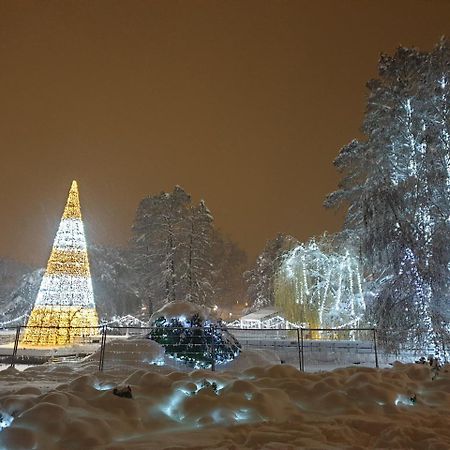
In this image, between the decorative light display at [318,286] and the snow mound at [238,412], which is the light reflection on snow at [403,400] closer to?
the snow mound at [238,412]

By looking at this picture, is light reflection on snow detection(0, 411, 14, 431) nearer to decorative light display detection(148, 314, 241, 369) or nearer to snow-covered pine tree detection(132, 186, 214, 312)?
decorative light display detection(148, 314, 241, 369)

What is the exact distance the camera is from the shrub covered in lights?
11961 mm

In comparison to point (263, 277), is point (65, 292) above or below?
below

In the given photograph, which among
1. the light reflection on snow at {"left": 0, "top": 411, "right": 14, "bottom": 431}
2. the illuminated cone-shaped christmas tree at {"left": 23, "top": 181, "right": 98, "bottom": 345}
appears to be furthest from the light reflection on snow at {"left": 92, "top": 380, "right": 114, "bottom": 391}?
the illuminated cone-shaped christmas tree at {"left": 23, "top": 181, "right": 98, "bottom": 345}

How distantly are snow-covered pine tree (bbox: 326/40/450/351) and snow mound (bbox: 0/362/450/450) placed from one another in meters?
7.15

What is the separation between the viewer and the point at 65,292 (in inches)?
742

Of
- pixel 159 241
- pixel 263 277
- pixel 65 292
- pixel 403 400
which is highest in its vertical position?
pixel 159 241

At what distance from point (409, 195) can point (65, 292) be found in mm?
14443

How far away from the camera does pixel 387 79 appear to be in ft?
58.7

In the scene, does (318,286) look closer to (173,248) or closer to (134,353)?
(173,248)

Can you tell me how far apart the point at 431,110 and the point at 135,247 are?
27.9 meters

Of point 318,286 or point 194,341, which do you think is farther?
point 318,286

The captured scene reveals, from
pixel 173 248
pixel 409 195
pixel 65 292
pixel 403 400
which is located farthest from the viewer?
pixel 173 248

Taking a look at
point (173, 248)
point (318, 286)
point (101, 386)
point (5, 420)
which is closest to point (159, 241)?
point (173, 248)
